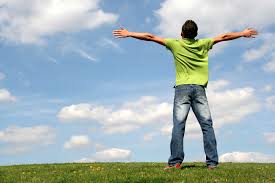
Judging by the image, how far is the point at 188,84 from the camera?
13086 millimetres

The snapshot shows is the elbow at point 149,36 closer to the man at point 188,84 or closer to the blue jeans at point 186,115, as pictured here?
the man at point 188,84

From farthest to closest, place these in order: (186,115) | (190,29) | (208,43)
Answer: (208,43) → (190,29) → (186,115)

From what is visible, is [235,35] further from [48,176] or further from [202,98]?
[48,176]

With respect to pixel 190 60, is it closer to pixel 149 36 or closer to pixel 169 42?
pixel 169 42

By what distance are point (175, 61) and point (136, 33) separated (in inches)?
56.1

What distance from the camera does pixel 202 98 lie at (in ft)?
43.4

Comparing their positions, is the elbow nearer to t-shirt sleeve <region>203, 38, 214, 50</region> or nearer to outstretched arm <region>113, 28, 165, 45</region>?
outstretched arm <region>113, 28, 165, 45</region>

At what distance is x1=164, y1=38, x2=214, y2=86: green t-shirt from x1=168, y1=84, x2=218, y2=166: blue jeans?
0.78ft

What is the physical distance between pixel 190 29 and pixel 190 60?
91 cm

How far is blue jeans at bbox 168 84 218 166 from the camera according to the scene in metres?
13.1

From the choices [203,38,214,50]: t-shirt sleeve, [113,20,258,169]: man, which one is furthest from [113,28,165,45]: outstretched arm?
[203,38,214,50]: t-shirt sleeve

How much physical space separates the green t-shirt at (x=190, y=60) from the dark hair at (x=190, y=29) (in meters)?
0.15

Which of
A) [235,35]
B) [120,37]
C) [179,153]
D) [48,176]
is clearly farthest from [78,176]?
[235,35]

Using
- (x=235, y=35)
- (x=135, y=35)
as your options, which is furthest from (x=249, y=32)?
(x=135, y=35)
